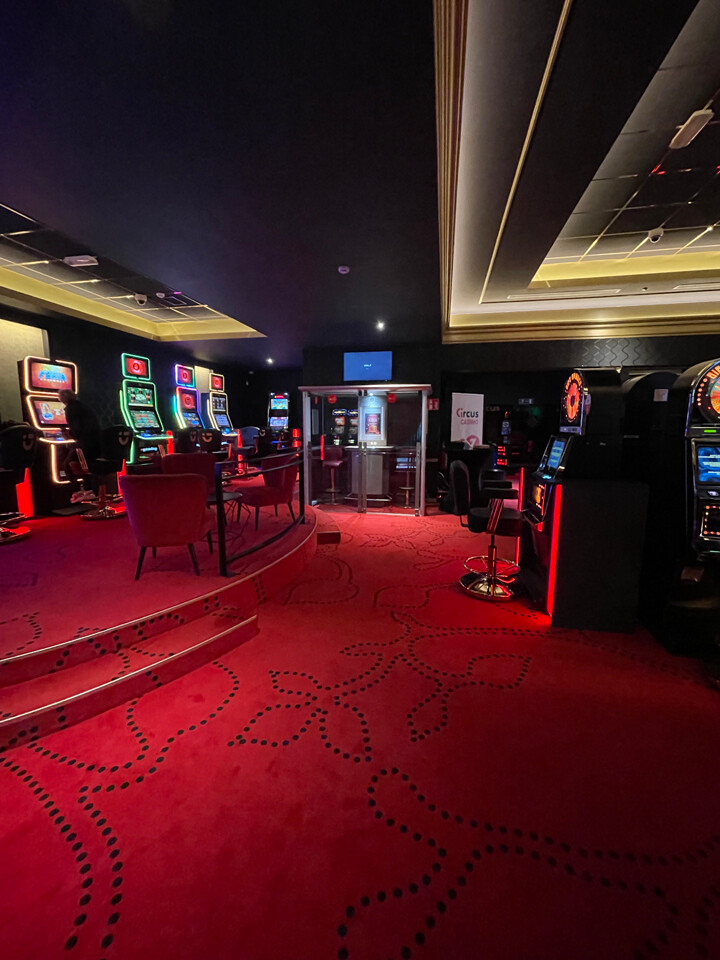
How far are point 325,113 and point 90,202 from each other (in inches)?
77.3

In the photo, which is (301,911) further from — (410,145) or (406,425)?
(406,425)

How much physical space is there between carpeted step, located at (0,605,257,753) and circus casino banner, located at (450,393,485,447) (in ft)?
19.5

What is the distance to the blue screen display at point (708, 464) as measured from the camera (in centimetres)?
230

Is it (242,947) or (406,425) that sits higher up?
(406,425)

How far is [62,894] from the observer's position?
3.83 feet

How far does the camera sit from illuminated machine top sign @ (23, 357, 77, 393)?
17.5 feet

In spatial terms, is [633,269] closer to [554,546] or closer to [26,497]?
[554,546]

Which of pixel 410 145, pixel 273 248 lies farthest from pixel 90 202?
pixel 410 145

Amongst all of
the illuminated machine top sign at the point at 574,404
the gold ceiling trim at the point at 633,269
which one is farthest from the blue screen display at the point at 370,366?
the illuminated machine top sign at the point at 574,404

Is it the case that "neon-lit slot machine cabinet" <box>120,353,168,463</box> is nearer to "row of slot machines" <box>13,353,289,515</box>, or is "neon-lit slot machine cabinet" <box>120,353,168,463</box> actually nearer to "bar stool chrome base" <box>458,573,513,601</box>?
"row of slot machines" <box>13,353,289,515</box>

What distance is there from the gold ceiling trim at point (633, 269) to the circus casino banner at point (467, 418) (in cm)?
238

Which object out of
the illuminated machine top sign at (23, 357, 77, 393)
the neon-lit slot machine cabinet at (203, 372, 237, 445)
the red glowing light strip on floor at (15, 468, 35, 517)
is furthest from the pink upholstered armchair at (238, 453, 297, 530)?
the neon-lit slot machine cabinet at (203, 372, 237, 445)

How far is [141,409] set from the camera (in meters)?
7.55

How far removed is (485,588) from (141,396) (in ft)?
23.6
